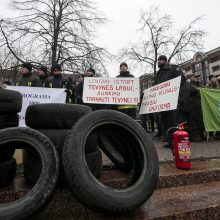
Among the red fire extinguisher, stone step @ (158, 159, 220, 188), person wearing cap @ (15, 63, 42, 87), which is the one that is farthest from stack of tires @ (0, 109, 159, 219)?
person wearing cap @ (15, 63, 42, 87)

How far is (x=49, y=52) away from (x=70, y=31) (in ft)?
6.93

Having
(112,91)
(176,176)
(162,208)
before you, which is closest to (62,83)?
(112,91)

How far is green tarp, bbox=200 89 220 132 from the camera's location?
8359 millimetres

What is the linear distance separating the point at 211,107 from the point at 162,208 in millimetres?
6288

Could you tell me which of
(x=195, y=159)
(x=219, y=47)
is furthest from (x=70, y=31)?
(x=219, y=47)

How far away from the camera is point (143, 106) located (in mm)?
7383

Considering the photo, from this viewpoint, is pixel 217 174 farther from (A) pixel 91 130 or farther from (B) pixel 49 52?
(B) pixel 49 52

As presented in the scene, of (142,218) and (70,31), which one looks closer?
(142,218)

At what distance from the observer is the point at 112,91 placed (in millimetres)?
6887

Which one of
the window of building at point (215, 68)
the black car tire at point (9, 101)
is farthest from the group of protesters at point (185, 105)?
the window of building at point (215, 68)

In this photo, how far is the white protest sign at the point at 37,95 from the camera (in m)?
6.25

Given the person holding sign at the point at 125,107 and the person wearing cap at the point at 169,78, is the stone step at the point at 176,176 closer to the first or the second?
the person wearing cap at the point at 169,78

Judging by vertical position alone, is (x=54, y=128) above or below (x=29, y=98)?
below

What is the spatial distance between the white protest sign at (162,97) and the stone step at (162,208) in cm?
314
